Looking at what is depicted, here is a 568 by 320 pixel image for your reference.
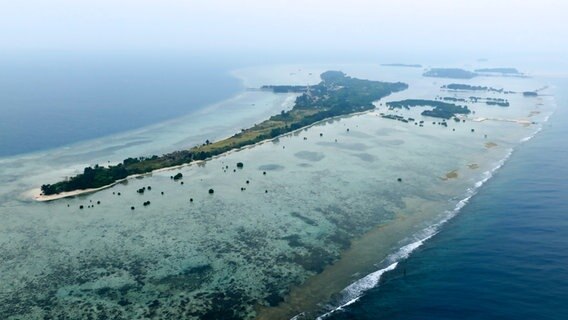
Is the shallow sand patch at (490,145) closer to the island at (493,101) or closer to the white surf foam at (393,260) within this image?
the white surf foam at (393,260)

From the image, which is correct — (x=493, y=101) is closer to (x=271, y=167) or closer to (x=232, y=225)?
(x=271, y=167)

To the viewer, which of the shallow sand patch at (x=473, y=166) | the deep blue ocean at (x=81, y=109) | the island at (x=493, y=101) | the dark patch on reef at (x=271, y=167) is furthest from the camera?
the island at (x=493, y=101)

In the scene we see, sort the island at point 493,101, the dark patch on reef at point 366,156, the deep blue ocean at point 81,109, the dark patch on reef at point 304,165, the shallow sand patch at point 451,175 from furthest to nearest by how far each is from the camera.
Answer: the island at point 493,101, the deep blue ocean at point 81,109, the dark patch on reef at point 366,156, the dark patch on reef at point 304,165, the shallow sand patch at point 451,175

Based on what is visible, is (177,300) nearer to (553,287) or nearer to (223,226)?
(223,226)

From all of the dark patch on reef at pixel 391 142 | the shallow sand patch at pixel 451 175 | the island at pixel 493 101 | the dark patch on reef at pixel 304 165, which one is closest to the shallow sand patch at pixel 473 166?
the shallow sand patch at pixel 451 175

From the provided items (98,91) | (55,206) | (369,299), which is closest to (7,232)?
(55,206)

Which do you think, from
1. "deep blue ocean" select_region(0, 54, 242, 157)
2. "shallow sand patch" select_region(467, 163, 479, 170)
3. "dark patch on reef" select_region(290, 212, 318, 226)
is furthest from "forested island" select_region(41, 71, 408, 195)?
"shallow sand patch" select_region(467, 163, 479, 170)
